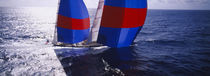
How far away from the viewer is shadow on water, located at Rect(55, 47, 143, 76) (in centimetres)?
1075

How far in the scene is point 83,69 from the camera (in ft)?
36.7

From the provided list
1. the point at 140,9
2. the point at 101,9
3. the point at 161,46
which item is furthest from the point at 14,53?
the point at 161,46

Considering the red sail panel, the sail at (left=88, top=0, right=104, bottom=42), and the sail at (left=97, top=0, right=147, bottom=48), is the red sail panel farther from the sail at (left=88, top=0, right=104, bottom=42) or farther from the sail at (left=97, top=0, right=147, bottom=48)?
the sail at (left=88, top=0, right=104, bottom=42)

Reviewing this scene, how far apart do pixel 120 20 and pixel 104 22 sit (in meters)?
1.40

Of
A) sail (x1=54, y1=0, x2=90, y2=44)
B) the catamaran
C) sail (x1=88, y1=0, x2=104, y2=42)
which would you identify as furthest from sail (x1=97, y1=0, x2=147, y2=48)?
sail (x1=54, y1=0, x2=90, y2=44)

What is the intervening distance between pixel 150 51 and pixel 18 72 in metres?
14.0

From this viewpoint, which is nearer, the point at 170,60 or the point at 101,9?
the point at 101,9

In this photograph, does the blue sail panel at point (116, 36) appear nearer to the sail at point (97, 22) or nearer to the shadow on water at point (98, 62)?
the sail at point (97, 22)

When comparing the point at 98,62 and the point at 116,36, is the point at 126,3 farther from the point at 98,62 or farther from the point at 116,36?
the point at 98,62

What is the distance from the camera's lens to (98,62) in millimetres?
12664

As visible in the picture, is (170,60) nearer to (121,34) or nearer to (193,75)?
(193,75)

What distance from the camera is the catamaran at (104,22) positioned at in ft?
36.1

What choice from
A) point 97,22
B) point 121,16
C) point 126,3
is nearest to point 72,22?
point 97,22

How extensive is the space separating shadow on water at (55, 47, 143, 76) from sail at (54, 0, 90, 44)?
1.67 m
